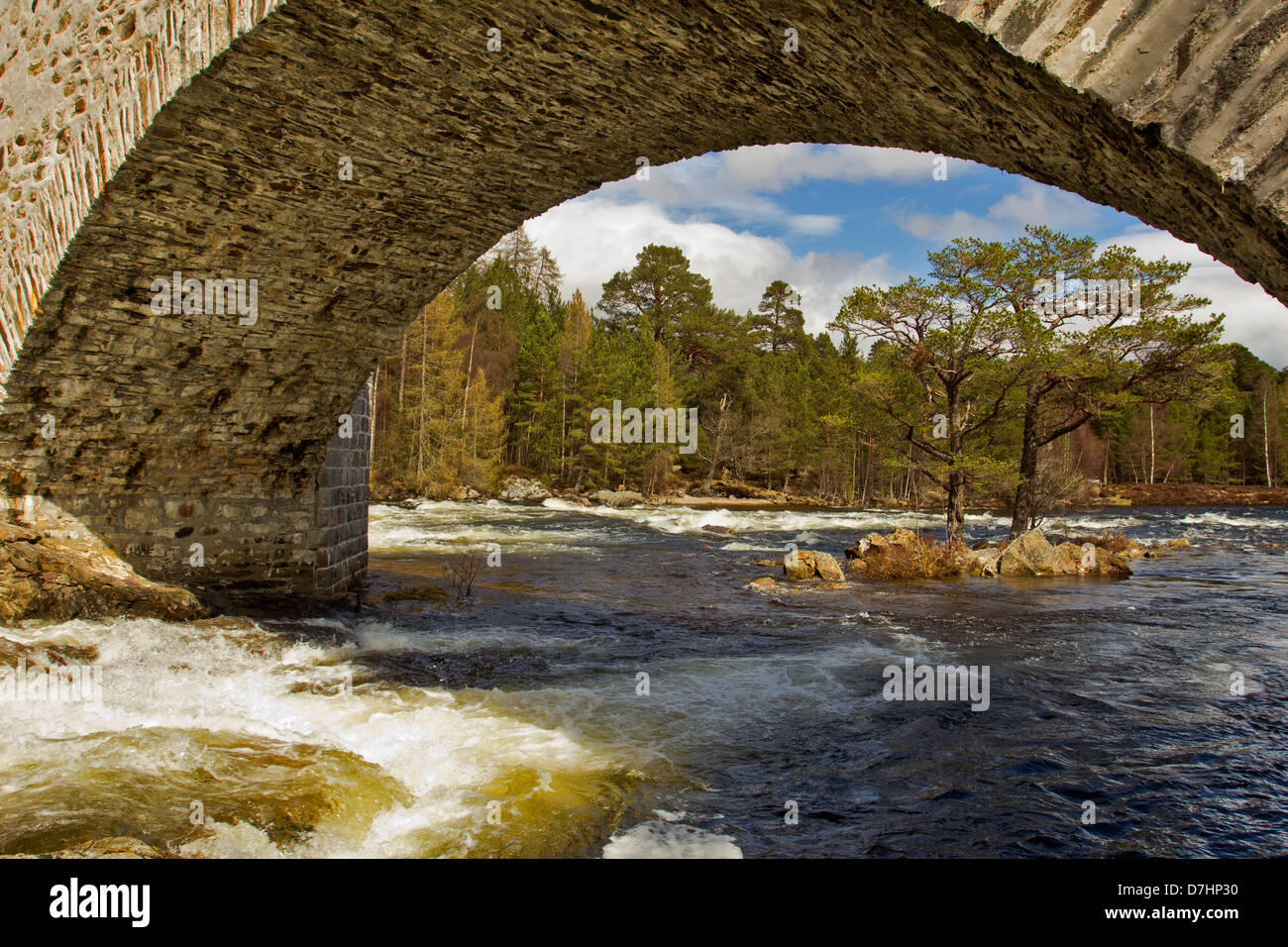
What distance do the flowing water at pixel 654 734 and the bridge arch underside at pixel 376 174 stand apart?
1.98 metres

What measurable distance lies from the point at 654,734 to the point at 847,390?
20169mm

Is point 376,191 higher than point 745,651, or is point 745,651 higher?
point 376,191

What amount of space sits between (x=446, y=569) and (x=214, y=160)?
10104 mm

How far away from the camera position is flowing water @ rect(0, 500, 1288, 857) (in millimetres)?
4387

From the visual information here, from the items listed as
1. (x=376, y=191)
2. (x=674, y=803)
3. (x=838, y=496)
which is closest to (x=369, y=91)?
(x=376, y=191)

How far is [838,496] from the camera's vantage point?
45.8m

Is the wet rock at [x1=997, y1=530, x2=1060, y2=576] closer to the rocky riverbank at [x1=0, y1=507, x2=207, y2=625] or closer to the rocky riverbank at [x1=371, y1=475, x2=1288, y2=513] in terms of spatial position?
the rocky riverbank at [x1=0, y1=507, x2=207, y2=625]

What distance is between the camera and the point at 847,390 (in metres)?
24.7

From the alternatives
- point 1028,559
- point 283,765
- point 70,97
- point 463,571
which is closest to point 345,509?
point 463,571

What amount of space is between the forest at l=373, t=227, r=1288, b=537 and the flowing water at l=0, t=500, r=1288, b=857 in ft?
22.5

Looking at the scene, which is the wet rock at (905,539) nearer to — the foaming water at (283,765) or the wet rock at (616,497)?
the foaming water at (283,765)

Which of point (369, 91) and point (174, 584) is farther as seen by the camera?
point (174, 584)

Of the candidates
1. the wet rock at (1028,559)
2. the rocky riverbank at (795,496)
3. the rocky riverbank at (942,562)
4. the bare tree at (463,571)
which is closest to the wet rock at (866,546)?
the rocky riverbank at (942,562)
